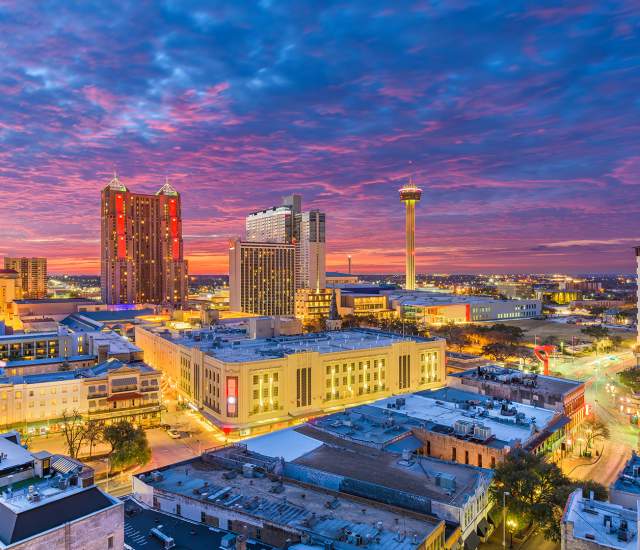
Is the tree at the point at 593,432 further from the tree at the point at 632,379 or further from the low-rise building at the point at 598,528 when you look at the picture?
the low-rise building at the point at 598,528

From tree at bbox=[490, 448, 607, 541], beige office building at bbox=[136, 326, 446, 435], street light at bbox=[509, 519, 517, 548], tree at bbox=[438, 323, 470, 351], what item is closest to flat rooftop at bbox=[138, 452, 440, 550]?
tree at bbox=[490, 448, 607, 541]

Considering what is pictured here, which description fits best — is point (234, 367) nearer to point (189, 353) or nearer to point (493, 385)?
point (189, 353)

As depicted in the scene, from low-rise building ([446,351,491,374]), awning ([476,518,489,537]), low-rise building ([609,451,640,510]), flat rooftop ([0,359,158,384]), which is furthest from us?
low-rise building ([446,351,491,374])

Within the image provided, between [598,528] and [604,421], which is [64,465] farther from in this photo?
[604,421]

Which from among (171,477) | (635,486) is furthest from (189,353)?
(635,486)

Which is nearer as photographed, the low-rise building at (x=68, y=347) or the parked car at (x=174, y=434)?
the parked car at (x=174, y=434)

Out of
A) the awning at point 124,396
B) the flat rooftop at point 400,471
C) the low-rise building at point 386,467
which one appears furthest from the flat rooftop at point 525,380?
the awning at point 124,396

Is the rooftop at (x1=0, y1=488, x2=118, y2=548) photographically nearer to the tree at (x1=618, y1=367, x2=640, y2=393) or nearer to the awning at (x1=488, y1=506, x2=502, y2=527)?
the awning at (x1=488, y1=506, x2=502, y2=527)
